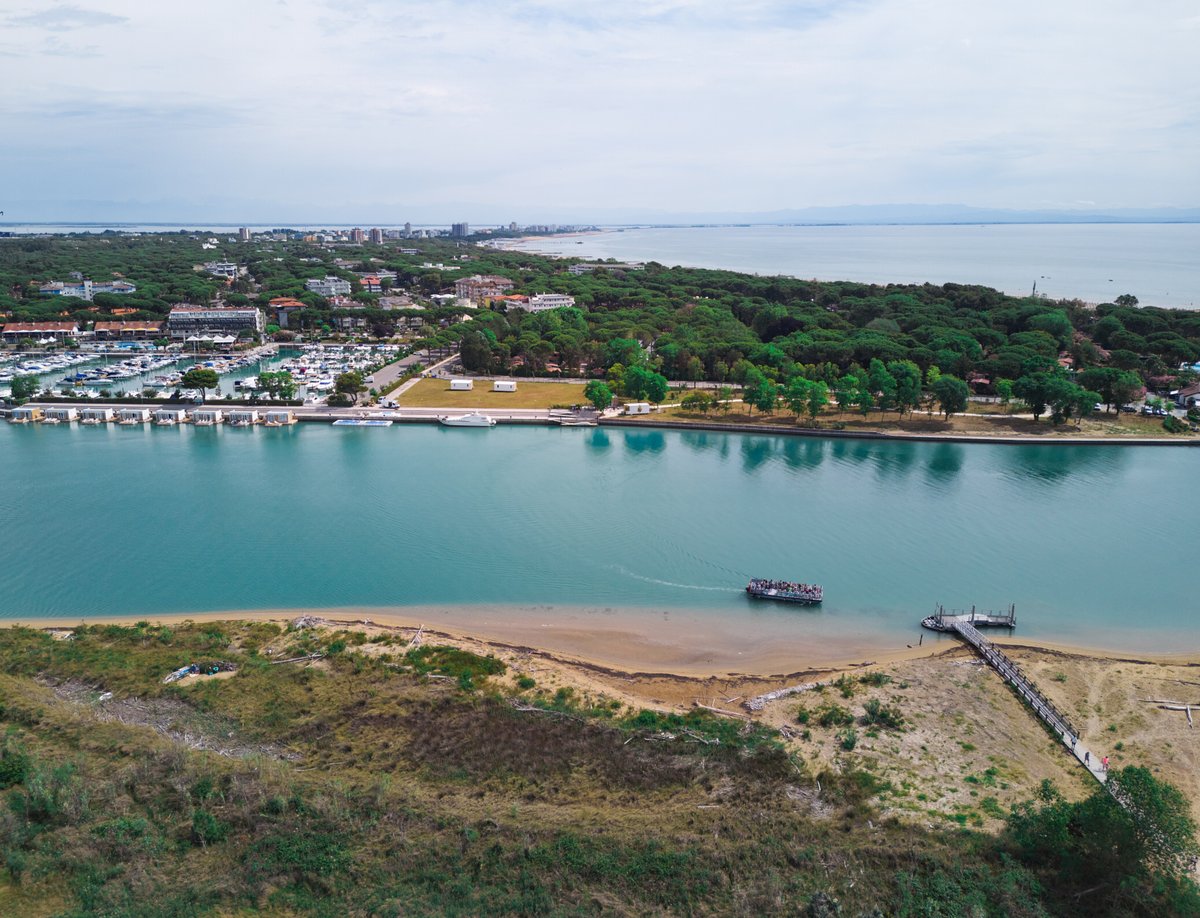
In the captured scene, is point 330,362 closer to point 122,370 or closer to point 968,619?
point 122,370

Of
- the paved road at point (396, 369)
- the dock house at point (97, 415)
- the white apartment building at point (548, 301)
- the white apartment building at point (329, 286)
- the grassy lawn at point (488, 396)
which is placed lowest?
the dock house at point (97, 415)

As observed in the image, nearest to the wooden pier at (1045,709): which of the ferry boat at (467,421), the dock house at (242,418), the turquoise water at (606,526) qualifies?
the turquoise water at (606,526)

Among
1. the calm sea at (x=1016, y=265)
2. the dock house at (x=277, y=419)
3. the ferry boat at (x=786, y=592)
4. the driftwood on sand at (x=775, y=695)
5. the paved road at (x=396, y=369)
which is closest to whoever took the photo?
the driftwood on sand at (x=775, y=695)

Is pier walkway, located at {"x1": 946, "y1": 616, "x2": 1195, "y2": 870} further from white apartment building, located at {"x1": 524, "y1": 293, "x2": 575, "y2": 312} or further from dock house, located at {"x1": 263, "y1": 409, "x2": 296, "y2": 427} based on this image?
white apartment building, located at {"x1": 524, "y1": 293, "x2": 575, "y2": 312}

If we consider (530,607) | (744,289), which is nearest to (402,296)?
(744,289)

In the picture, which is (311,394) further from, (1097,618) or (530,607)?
(1097,618)

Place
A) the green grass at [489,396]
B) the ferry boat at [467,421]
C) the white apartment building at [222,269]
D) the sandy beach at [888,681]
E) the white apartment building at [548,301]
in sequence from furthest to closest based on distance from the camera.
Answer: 1. the white apartment building at [222,269]
2. the white apartment building at [548,301]
3. the green grass at [489,396]
4. the ferry boat at [467,421]
5. the sandy beach at [888,681]

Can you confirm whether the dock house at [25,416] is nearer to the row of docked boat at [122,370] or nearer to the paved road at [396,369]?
the row of docked boat at [122,370]

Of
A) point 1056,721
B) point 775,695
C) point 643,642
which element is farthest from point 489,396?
point 1056,721
